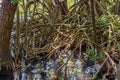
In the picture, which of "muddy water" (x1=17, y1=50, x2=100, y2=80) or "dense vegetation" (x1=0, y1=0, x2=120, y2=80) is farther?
"dense vegetation" (x1=0, y1=0, x2=120, y2=80)

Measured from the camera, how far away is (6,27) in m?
4.89

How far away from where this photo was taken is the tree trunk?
4.75 m

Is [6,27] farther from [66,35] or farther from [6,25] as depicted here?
[66,35]

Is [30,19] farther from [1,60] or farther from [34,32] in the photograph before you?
[1,60]

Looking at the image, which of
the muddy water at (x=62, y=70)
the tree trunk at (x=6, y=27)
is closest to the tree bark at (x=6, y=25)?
the tree trunk at (x=6, y=27)

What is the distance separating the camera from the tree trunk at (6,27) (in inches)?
187

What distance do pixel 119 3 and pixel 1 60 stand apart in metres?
3.14

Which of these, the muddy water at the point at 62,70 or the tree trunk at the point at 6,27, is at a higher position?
the tree trunk at the point at 6,27

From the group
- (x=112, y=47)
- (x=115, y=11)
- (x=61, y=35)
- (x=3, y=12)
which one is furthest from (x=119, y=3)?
(x=3, y=12)

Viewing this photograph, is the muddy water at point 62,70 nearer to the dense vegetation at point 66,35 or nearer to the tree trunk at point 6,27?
the dense vegetation at point 66,35

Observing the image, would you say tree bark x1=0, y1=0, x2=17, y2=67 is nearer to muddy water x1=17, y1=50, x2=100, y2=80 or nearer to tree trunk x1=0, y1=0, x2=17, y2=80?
tree trunk x1=0, y1=0, x2=17, y2=80

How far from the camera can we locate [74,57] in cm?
568

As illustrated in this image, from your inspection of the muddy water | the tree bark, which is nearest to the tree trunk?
the tree bark

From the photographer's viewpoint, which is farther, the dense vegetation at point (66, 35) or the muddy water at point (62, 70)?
the dense vegetation at point (66, 35)
